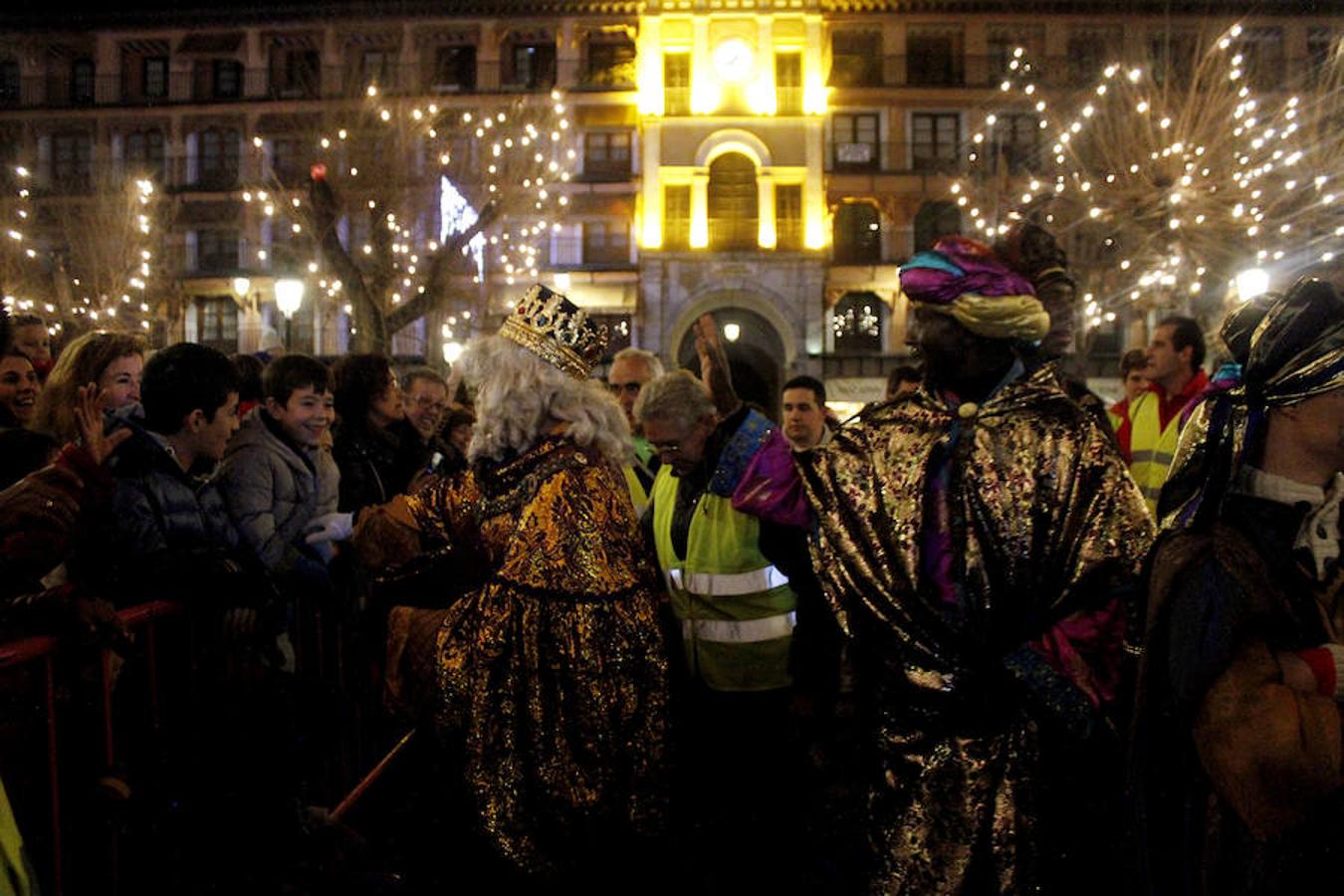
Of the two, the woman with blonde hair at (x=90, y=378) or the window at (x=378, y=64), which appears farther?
the window at (x=378, y=64)

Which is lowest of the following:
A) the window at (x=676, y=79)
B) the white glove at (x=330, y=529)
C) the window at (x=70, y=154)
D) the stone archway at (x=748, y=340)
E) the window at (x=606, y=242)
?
the white glove at (x=330, y=529)

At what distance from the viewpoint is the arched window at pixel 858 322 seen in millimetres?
32500

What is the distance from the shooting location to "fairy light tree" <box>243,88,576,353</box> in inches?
730

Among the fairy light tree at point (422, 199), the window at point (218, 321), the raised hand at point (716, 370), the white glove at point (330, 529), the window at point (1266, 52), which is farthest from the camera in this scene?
the window at point (218, 321)

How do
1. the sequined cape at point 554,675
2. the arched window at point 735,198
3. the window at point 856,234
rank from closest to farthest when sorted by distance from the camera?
the sequined cape at point 554,675, the arched window at point 735,198, the window at point 856,234

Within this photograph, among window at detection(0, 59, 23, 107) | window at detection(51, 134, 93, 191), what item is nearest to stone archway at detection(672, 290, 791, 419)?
window at detection(51, 134, 93, 191)

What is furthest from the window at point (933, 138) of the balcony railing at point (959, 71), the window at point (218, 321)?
the window at point (218, 321)

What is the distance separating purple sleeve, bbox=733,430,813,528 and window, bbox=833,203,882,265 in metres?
30.5

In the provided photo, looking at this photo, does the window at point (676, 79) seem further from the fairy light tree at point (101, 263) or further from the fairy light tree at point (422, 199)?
the fairy light tree at point (101, 263)

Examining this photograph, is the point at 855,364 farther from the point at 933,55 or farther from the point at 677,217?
the point at 933,55

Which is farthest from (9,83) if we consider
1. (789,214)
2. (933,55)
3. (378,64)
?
(933,55)

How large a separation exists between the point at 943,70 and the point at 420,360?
20956 mm

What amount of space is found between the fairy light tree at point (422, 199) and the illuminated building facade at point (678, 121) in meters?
2.75

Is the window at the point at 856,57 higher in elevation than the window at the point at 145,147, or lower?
higher
